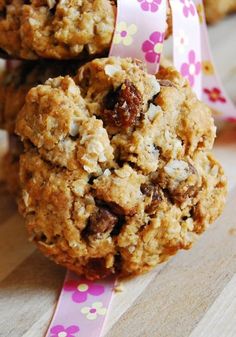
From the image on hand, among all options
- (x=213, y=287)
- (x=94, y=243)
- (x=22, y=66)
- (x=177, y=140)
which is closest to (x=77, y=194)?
(x=94, y=243)

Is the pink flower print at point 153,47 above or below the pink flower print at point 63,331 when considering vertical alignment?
above

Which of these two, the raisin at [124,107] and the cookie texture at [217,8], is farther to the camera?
the cookie texture at [217,8]

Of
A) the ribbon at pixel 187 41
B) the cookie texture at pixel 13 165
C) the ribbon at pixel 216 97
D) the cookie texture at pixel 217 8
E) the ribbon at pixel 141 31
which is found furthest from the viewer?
the cookie texture at pixel 217 8

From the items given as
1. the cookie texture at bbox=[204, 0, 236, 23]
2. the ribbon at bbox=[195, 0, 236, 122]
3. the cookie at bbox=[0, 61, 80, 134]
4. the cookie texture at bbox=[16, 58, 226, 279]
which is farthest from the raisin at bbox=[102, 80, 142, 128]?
the cookie texture at bbox=[204, 0, 236, 23]

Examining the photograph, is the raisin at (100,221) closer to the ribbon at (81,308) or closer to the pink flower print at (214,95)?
the ribbon at (81,308)

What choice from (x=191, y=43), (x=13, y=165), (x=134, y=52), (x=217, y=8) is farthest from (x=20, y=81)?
(x=217, y=8)

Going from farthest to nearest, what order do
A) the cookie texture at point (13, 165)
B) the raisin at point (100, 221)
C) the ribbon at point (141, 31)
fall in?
1. the cookie texture at point (13, 165)
2. the ribbon at point (141, 31)
3. the raisin at point (100, 221)

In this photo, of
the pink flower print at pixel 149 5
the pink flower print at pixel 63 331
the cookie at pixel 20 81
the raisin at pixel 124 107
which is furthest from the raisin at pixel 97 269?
the pink flower print at pixel 149 5

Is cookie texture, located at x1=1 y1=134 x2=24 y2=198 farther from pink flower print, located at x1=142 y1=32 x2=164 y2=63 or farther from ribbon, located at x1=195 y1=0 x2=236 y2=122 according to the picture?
ribbon, located at x1=195 y1=0 x2=236 y2=122
